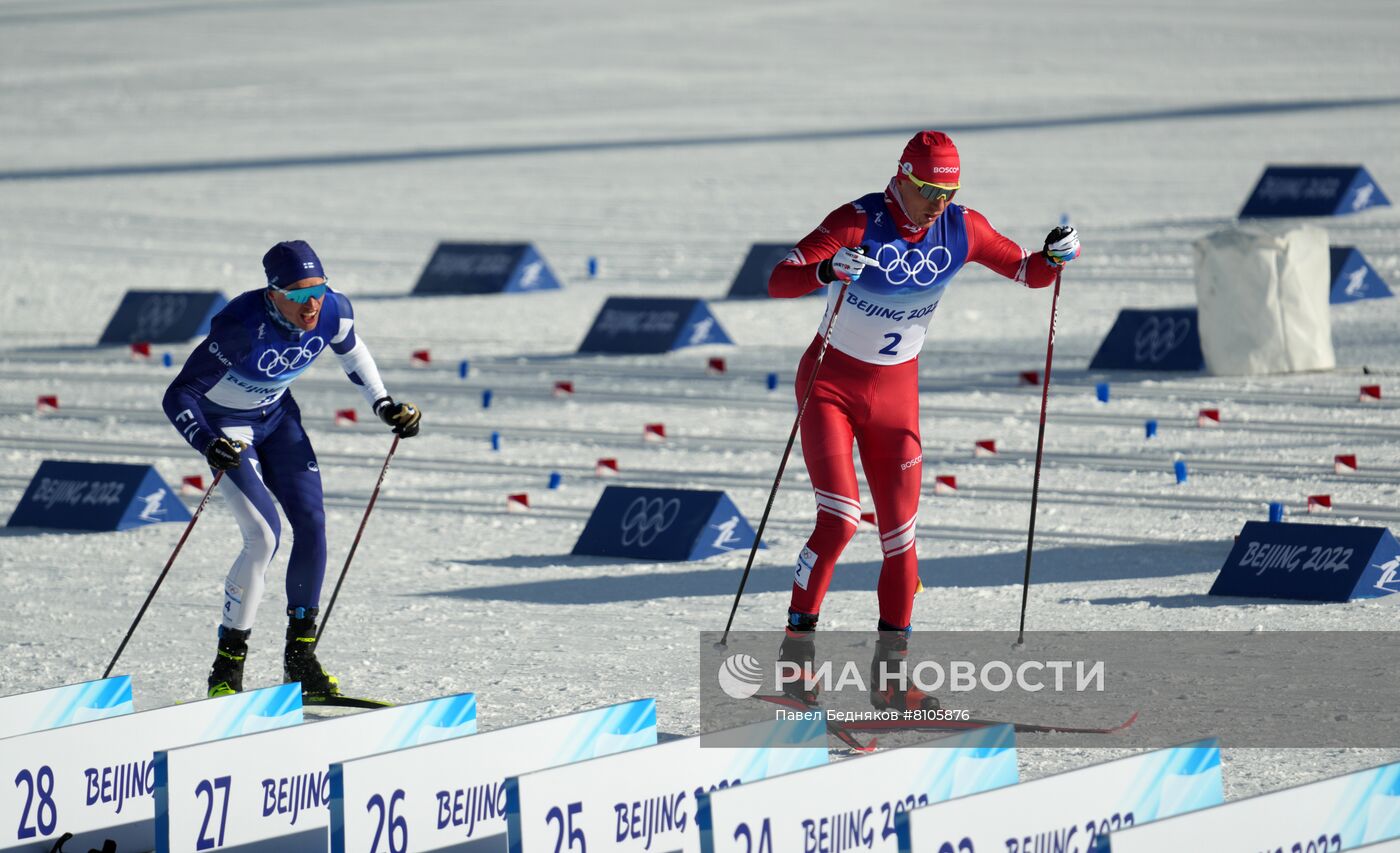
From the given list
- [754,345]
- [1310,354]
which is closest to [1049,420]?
[1310,354]

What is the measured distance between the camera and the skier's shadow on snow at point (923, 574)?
9.98 meters

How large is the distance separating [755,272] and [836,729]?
12.8m

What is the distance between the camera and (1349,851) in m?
4.89

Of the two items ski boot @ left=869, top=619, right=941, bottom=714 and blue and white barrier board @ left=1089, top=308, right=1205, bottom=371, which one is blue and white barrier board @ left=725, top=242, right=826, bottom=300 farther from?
ski boot @ left=869, top=619, right=941, bottom=714

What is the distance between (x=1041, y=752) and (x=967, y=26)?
42861 millimetres

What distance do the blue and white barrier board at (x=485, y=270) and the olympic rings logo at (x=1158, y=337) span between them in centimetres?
695

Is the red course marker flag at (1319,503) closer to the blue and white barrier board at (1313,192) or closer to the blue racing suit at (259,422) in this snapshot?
the blue racing suit at (259,422)

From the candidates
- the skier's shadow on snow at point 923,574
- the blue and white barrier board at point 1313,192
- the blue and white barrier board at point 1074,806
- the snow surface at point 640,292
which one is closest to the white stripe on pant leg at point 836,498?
the snow surface at point 640,292

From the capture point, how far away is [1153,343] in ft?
52.2

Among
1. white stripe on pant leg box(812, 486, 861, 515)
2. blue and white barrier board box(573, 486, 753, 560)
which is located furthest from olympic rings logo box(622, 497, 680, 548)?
white stripe on pant leg box(812, 486, 861, 515)

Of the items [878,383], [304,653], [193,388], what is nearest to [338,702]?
[304,653]

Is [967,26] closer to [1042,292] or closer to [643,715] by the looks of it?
[1042,292]

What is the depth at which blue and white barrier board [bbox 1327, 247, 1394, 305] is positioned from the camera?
18.0 meters

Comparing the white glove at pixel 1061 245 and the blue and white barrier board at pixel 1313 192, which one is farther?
the blue and white barrier board at pixel 1313 192
